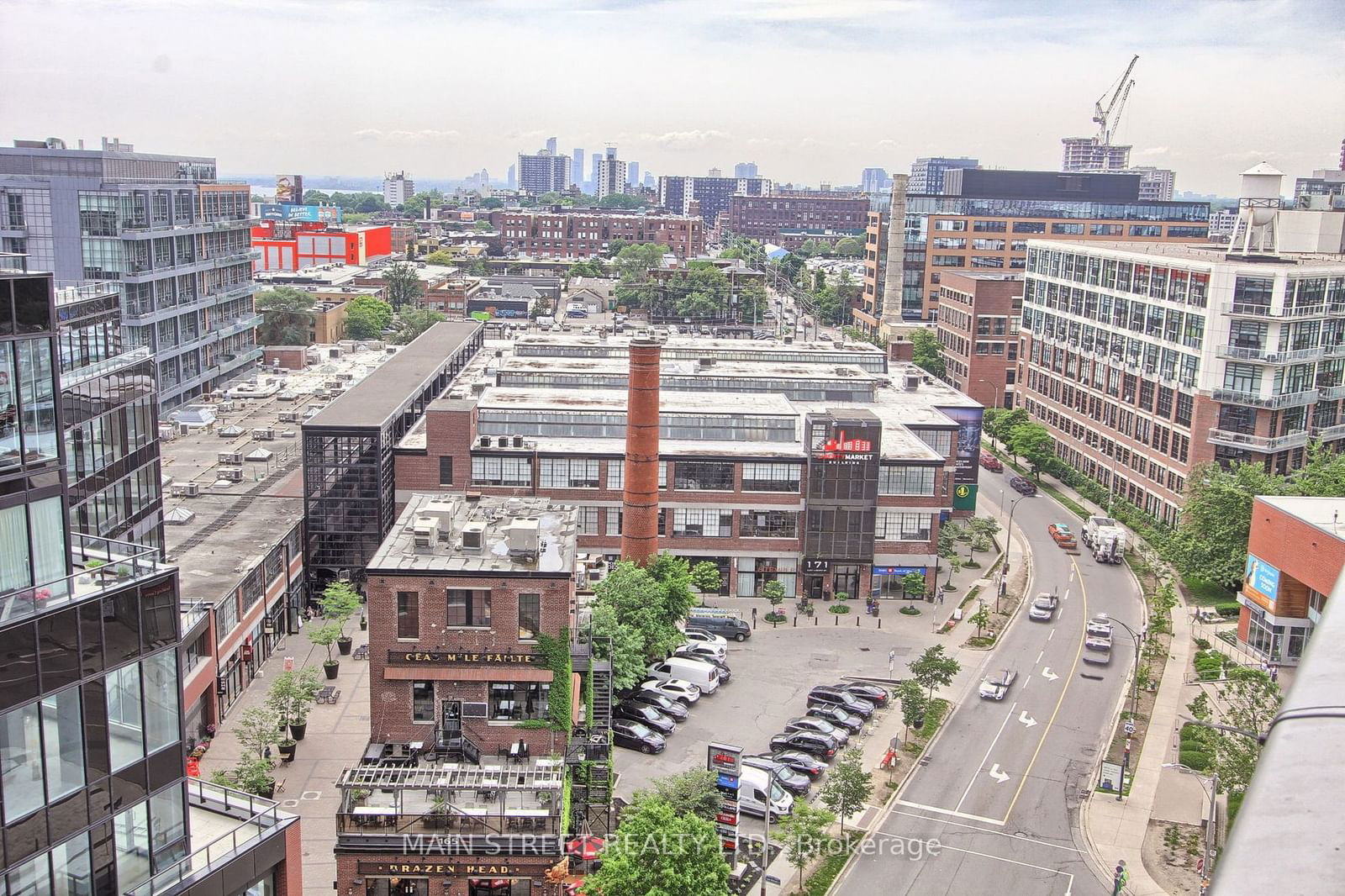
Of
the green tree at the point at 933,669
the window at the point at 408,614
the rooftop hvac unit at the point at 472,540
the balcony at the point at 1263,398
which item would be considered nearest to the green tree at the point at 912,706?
the green tree at the point at 933,669

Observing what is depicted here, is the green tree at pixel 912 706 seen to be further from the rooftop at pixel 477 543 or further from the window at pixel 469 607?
the window at pixel 469 607

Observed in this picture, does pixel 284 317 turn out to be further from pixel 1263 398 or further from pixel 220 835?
pixel 220 835

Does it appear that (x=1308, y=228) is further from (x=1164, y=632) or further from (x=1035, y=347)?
(x=1164, y=632)

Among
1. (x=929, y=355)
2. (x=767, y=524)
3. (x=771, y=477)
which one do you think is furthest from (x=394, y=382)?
(x=929, y=355)

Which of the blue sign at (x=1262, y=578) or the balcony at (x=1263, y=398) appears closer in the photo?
the blue sign at (x=1262, y=578)

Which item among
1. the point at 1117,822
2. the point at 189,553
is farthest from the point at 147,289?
the point at 1117,822

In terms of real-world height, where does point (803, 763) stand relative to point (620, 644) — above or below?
below
